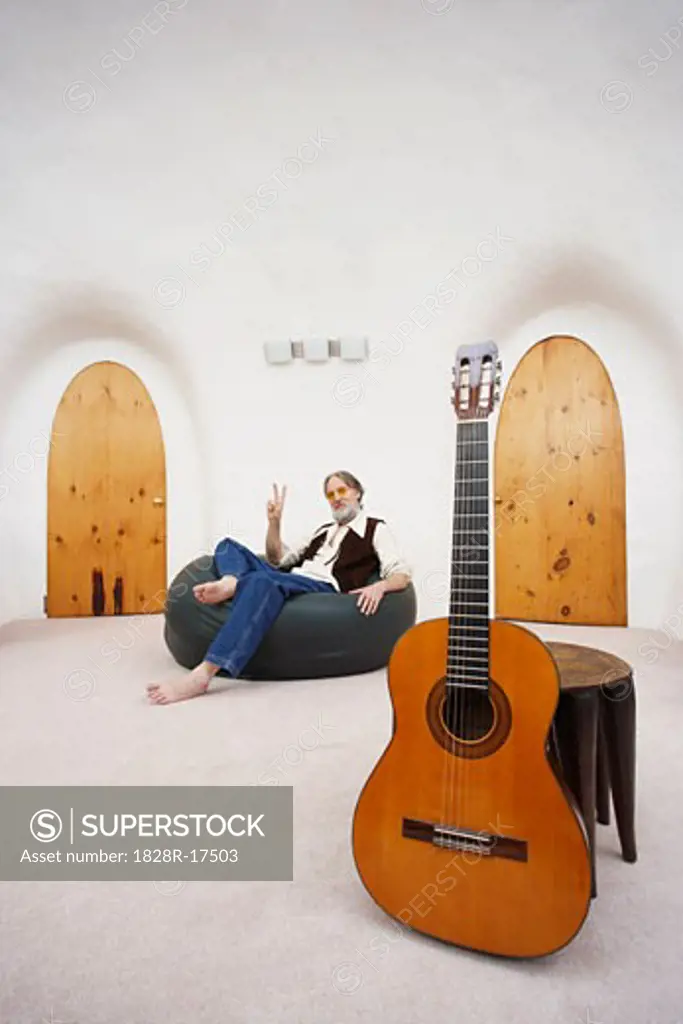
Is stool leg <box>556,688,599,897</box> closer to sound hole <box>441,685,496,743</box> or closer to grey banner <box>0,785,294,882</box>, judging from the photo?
sound hole <box>441,685,496,743</box>

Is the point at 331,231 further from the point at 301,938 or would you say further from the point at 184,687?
the point at 301,938

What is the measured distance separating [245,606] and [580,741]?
1678mm

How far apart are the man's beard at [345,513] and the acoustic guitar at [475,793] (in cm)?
192

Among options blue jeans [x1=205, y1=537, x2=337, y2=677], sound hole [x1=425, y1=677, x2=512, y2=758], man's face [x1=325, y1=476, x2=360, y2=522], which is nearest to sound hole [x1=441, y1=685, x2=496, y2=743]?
sound hole [x1=425, y1=677, x2=512, y2=758]

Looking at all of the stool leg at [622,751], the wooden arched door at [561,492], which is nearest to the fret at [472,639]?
the stool leg at [622,751]

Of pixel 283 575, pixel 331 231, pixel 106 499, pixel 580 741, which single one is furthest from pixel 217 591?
pixel 331 231

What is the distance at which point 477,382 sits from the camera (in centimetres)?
131

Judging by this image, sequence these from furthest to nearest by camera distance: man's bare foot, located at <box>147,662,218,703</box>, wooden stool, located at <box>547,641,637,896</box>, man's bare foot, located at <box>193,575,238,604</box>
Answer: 1. man's bare foot, located at <box>193,575,238,604</box>
2. man's bare foot, located at <box>147,662,218,703</box>
3. wooden stool, located at <box>547,641,637,896</box>

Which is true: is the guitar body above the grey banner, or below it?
above

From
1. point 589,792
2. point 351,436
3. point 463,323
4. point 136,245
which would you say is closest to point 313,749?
point 589,792

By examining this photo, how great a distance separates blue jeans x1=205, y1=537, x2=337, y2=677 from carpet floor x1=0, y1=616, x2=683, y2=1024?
54cm

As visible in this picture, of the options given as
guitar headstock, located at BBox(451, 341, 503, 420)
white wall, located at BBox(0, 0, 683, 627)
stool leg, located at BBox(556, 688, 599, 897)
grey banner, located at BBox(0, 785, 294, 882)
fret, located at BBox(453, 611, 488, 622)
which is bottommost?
grey banner, located at BBox(0, 785, 294, 882)

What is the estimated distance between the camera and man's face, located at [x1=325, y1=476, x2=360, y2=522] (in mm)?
3172

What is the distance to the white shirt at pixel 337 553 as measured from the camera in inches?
124
